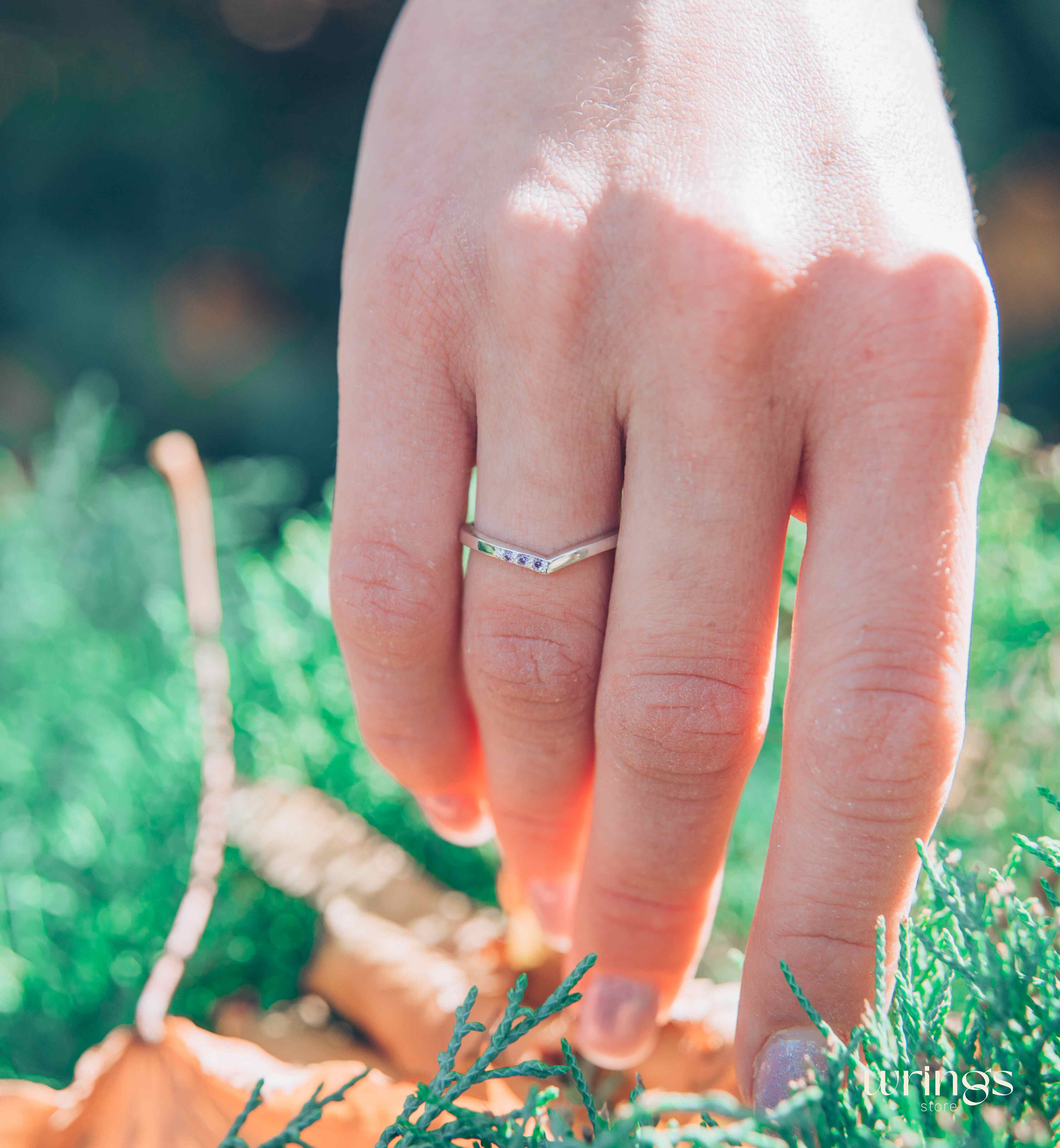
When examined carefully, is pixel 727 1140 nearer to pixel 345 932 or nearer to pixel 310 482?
pixel 345 932

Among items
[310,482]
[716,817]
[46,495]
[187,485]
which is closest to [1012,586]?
[716,817]

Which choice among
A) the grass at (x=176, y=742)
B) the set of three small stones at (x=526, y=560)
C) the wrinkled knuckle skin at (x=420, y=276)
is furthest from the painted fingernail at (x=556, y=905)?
the wrinkled knuckle skin at (x=420, y=276)

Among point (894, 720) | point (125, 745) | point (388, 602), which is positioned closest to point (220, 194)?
point (125, 745)

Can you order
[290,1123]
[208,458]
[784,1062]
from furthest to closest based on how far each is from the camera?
[208,458] < [784,1062] < [290,1123]

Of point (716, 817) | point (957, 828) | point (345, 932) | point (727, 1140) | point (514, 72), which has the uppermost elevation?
point (514, 72)

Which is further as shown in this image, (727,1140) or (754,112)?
(754,112)

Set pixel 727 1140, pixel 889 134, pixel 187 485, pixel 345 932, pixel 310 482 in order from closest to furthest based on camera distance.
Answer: pixel 727 1140
pixel 889 134
pixel 345 932
pixel 187 485
pixel 310 482

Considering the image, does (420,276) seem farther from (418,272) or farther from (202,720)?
(202,720)
